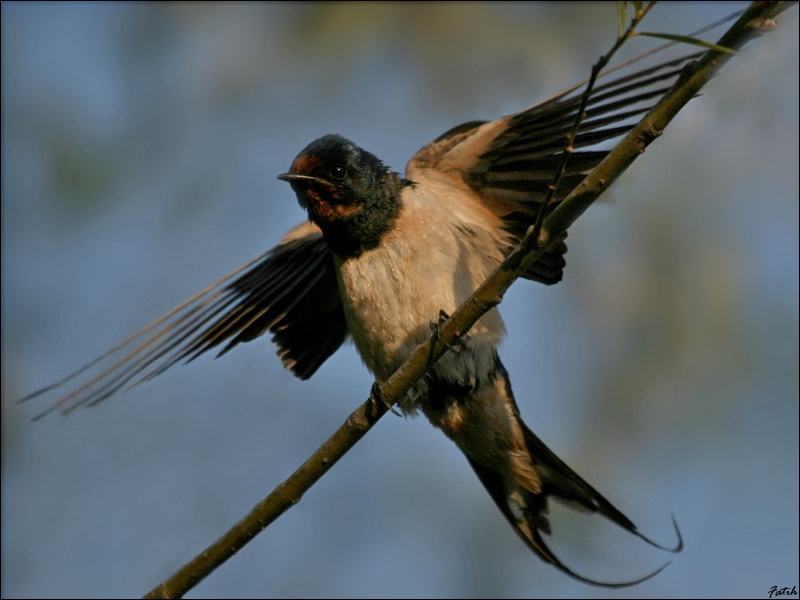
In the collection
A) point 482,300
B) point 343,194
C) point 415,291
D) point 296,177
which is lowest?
point 482,300

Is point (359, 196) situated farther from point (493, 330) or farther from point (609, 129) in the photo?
point (609, 129)

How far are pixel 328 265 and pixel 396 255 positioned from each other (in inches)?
29.6

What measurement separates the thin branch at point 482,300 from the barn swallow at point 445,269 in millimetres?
734

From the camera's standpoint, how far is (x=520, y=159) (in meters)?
4.53

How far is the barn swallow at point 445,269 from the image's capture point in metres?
4.20

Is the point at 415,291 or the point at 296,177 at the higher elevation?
the point at 296,177

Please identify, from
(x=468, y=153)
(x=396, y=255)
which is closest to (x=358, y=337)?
(x=396, y=255)

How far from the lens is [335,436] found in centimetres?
345

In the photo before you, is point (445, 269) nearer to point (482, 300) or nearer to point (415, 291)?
point (415, 291)

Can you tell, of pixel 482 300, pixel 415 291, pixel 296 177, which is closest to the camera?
pixel 482 300

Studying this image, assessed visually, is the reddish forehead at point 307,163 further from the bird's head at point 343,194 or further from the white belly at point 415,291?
the white belly at point 415,291

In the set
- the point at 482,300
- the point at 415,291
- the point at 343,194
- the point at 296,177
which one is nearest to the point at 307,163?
the point at 296,177

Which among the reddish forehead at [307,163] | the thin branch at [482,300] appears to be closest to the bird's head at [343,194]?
the reddish forehead at [307,163]

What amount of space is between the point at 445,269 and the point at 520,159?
706mm
